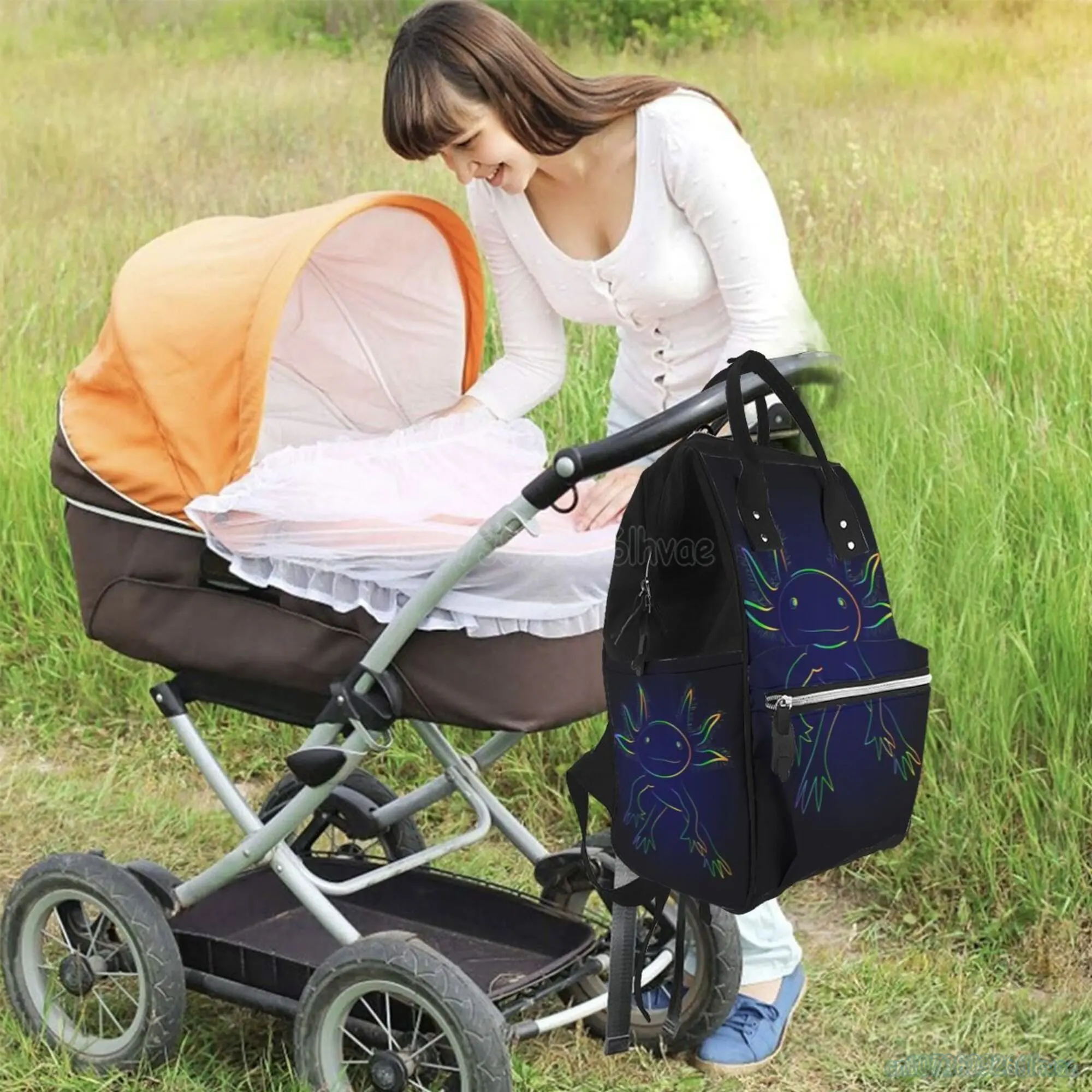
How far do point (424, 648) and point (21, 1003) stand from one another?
0.95 metres

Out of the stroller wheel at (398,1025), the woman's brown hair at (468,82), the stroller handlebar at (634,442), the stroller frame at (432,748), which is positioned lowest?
the stroller wheel at (398,1025)

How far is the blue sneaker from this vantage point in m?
2.60

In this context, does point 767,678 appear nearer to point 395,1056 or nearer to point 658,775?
point 658,775

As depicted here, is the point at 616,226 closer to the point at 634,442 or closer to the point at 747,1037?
the point at 634,442

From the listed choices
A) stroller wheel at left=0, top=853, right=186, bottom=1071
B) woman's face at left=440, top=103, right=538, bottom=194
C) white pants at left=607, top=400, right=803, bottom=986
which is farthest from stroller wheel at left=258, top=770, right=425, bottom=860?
woman's face at left=440, top=103, right=538, bottom=194

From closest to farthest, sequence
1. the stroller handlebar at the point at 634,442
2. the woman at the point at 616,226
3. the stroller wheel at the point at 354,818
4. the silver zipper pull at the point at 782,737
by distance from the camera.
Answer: the silver zipper pull at the point at 782,737, the stroller handlebar at the point at 634,442, the woman at the point at 616,226, the stroller wheel at the point at 354,818

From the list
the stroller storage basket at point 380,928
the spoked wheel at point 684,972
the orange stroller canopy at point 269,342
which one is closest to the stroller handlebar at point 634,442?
the orange stroller canopy at point 269,342

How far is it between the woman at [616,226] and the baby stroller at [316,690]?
0.34ft

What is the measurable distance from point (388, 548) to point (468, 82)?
0.64 m

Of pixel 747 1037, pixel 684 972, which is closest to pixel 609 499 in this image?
pixel 684 972

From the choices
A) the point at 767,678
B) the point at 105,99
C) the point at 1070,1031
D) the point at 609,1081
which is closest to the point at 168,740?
the point at 609,1081

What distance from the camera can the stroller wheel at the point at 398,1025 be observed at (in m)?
2.21

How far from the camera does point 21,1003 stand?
8.69 feet

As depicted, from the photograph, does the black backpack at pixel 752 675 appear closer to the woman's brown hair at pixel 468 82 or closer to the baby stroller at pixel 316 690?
the baby stroller at pixel 316 690
